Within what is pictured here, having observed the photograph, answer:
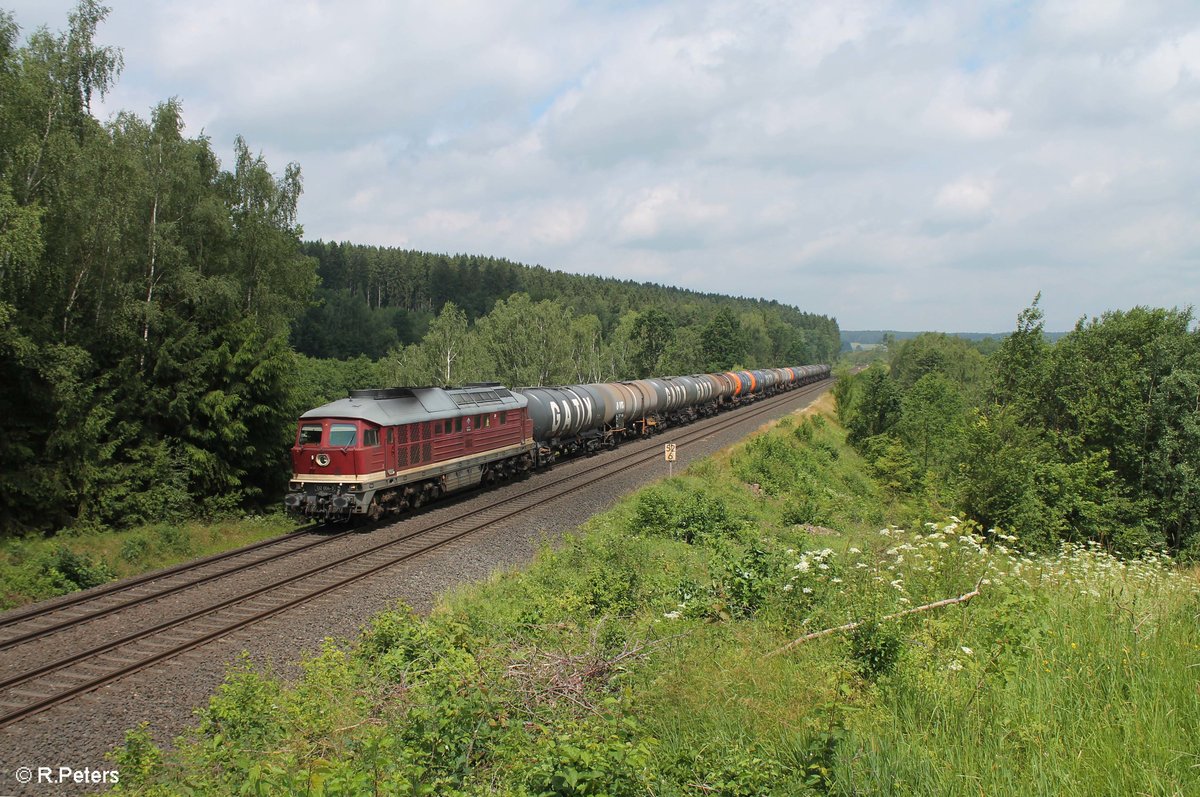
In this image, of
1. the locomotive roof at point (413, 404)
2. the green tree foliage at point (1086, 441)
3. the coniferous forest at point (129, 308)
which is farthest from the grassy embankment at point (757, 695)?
A: the green tree foliage at point (1086, 441)

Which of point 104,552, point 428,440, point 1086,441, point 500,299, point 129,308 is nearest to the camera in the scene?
point 104,552

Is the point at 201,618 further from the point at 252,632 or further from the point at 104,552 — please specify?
the point at 104,552

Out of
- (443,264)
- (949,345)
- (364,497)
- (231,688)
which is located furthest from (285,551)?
(443,264)

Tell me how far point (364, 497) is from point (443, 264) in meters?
136

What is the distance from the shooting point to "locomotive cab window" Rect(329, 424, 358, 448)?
19391 mm

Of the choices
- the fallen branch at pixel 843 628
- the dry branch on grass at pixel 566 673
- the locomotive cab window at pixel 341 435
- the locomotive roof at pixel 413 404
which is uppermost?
the locomotive roof at pixel 413 404

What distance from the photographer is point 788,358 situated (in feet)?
570

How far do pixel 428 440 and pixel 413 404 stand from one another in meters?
1.18

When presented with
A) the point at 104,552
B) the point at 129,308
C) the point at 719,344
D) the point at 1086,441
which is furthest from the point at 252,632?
the point at 719,344

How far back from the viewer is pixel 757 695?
6562 millimetres

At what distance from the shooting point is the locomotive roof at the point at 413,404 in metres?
19.9

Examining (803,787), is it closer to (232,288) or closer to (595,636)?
(595,636)

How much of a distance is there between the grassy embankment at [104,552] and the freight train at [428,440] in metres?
2.26

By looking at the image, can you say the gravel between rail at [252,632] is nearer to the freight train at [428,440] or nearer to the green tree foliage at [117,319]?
the freight train at [428,440]
